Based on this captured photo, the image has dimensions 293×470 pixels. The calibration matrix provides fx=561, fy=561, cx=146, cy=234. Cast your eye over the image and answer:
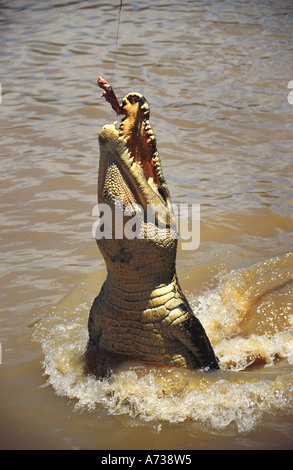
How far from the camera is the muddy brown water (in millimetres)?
2697

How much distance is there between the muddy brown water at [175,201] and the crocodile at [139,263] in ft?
0.39

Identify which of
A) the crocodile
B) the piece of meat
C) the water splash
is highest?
the piece of meat

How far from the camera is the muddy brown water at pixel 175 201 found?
8.85 ft

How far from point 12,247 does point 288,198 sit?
256 centimetres

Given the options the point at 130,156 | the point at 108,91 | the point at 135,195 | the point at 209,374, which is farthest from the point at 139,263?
the point at 108,91

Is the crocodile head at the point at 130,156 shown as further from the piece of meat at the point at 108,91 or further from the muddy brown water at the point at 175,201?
Answer: the muddy brown water at the point at 175,201

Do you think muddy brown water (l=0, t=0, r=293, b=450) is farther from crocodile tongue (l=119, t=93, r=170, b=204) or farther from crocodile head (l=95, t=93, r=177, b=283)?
crocodile tongue (l=119, t=93, r=170, b=204)

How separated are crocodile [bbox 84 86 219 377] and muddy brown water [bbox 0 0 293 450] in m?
0.12

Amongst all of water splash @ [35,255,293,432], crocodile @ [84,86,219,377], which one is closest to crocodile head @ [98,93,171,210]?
crocodile @ [84,86,219,377]

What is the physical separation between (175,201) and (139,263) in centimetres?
269

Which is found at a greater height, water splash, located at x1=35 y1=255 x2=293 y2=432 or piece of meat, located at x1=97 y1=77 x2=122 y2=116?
piece of meat, located at x1=97 y1=77 x2=122 y2=116

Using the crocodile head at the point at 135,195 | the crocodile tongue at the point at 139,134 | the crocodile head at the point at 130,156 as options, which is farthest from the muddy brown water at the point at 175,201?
the crocodile tongue at the point at 139,134

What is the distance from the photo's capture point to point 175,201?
17.2ft

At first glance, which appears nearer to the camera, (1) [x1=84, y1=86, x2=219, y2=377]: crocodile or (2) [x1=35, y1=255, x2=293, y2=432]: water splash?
(1) [x1=84, y1=86, x2=219, y2=377]: crocodile
